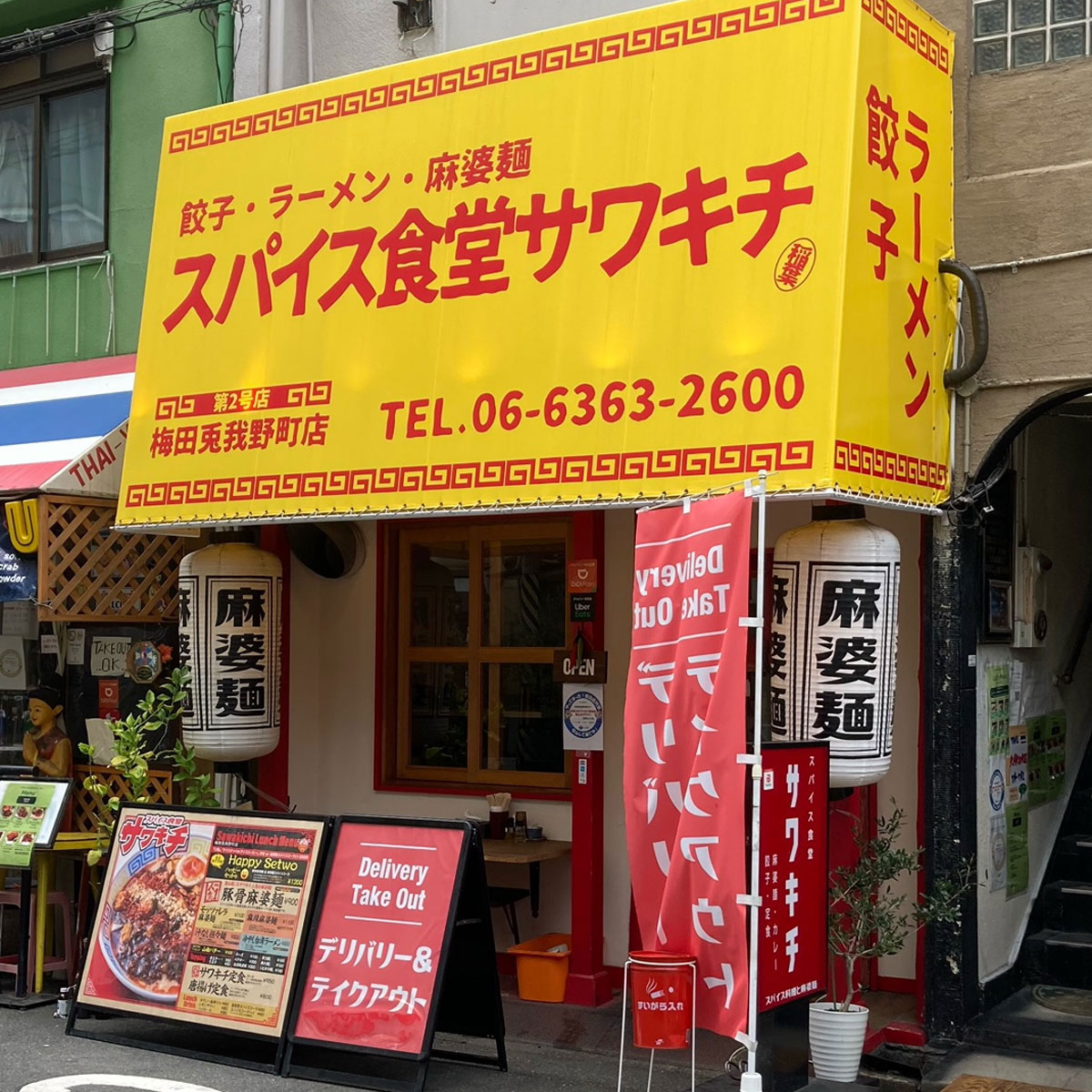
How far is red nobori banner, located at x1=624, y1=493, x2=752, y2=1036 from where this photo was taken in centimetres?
645

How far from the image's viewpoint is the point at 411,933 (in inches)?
303

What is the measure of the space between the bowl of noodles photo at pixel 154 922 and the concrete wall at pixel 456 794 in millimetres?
2445

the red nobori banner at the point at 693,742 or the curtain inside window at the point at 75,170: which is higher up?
the curtain inside window at the point at 75,170

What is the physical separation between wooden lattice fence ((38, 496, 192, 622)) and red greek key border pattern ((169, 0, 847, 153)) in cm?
242

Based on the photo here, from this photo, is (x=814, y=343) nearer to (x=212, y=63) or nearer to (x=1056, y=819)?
(x=1056, y=819)

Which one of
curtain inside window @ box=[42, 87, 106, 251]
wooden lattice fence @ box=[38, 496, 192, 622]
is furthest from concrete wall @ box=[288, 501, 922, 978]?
curtain inside window @ box=[42, 87, 106, 251]

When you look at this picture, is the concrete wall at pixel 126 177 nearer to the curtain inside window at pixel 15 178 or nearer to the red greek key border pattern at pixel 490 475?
the curtain inside window at pixel 15 178

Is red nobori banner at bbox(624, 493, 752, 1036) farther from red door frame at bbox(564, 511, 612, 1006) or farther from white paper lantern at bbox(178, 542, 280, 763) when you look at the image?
white paper lantern at bbox(178, 542, 280, 763)

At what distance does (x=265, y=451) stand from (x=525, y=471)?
182 centimetres

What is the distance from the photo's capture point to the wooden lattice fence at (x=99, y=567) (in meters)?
9.73

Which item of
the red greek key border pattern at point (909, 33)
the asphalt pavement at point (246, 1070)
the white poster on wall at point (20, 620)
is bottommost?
the asphalt pavement at point (246, 1070)

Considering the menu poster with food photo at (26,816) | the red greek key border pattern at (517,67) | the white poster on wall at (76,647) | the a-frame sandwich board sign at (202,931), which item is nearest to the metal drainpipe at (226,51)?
the red greek key border pattern at (517,67)

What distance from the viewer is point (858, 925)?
766cm

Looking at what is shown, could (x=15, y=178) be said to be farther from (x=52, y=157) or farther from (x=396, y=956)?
(x=396, y=956)
